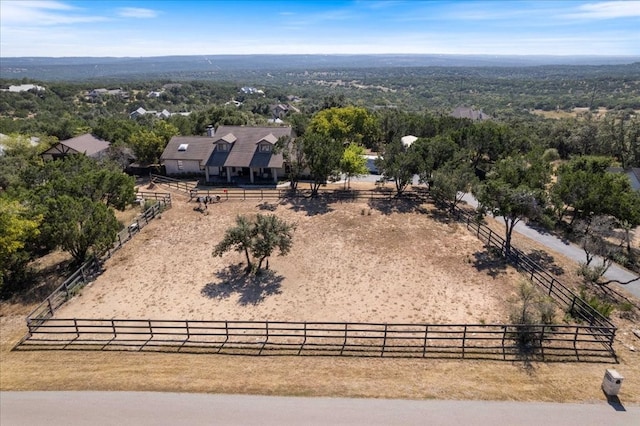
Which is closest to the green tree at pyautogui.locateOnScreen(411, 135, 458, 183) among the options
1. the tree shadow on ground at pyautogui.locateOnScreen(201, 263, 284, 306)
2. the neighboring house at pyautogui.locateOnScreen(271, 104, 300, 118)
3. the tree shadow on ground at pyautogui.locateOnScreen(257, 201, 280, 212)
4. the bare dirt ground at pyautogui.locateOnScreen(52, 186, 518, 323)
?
the bare dirt ground at pyautogui.locateOnScreen(52, 186, 518, 323)

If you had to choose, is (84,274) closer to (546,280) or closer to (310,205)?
(310,205)

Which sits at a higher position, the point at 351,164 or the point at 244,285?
the point at 351,164

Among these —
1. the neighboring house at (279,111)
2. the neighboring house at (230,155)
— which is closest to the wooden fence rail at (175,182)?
the neighboring house at (230,155)

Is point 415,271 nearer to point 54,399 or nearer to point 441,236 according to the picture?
point 441,236

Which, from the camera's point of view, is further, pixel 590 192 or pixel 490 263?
pixel 590 192

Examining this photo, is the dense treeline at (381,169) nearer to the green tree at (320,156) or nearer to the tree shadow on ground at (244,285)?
the green tree at (320,156)

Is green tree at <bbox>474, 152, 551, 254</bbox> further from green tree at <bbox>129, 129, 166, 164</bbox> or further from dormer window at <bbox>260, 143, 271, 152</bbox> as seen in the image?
green tree at <bbox>129, 129, 166, 164</bbox>

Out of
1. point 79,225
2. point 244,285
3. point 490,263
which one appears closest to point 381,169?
point 490,263
